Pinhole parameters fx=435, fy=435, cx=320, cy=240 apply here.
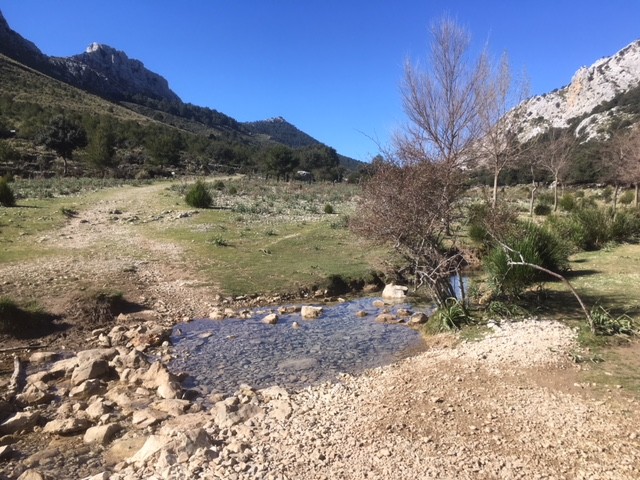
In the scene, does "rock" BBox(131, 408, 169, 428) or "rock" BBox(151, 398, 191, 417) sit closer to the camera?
"rock" BBox(131, 408, 169, 428)

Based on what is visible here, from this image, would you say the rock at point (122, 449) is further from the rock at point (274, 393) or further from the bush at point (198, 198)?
the bush at point (198, 198)

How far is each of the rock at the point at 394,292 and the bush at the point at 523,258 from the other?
227cm

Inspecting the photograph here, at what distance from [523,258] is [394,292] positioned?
429cm

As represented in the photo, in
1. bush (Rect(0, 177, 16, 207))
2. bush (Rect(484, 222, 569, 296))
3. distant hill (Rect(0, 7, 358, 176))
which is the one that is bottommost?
bush (Rect(484, 222, 569, 296))

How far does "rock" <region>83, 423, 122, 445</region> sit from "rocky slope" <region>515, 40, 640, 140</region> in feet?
297

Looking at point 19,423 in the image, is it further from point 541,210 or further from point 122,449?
point 541,210

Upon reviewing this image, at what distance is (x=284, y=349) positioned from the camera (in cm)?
822

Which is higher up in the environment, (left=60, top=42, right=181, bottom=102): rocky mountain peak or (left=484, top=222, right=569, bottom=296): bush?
(left=60, top=42, right=181, bottom=102): rocky mountain peak

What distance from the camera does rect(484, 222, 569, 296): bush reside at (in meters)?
9.58

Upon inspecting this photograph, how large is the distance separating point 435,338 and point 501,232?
17.0 feet

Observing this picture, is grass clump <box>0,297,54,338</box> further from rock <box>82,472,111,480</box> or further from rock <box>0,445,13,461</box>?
rock <box>82,472,111,480</box>

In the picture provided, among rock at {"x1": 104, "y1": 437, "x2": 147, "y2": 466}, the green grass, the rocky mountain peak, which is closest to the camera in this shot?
rock at {"x1": 104, "y1": 437, "x2": 147, "y2": 466}

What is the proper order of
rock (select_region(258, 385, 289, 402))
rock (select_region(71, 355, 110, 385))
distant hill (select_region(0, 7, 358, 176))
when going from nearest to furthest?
rock (select_region(258, 385, 289, 402)) → rock (select_region(71, 355, 110, 385)) → distant hill (select_region(0, 7, 358, 176))

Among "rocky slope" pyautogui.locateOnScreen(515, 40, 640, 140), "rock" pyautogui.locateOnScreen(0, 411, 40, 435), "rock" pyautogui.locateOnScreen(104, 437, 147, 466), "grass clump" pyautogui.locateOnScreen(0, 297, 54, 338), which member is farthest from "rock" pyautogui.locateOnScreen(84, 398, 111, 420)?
"rocky slope" pyautogui.locateOnScreen(515, 40, 640, 140)
